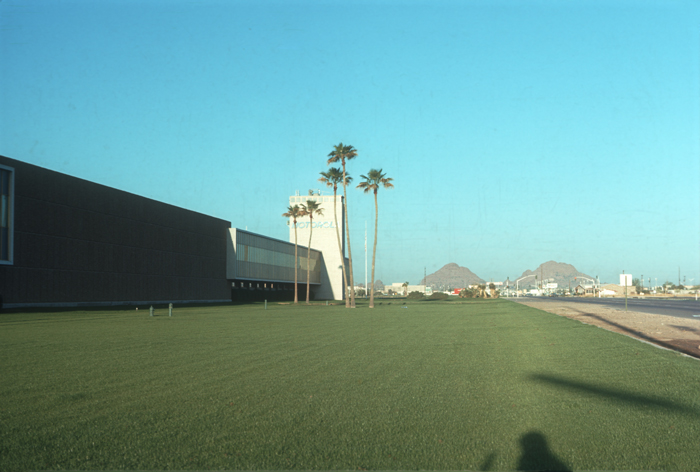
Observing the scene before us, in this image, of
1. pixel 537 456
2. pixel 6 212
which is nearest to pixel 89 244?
pixel 6 212

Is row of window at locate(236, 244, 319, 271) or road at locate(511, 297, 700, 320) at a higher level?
row of window at locate(236, 244, 319, 271)

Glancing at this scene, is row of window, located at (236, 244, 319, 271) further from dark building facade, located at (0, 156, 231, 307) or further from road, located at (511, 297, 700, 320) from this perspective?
road, located at (511, 297, 700, 320)

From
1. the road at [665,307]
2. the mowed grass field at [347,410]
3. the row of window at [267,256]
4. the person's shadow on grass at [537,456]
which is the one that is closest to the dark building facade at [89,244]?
the row of window at [267,256]

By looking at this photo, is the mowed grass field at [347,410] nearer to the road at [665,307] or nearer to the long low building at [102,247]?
the road at [665,307]

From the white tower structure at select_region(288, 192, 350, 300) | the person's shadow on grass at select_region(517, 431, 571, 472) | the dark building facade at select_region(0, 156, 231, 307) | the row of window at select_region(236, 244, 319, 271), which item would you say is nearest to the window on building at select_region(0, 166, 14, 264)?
the dark building facade at select_region(0, 156, 231, 307)

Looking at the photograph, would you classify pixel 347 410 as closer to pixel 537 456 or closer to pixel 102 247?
pixel 537 456

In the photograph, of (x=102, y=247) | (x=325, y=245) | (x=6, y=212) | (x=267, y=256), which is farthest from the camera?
(x=325, y=245)

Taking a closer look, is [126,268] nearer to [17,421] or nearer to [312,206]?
[312,206]

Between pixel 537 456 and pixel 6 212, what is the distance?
42072 millimetres

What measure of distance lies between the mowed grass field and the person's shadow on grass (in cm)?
2

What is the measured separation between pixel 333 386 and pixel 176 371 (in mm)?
3322

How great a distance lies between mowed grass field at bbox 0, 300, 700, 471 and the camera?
17.3 feet

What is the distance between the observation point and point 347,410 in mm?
7172

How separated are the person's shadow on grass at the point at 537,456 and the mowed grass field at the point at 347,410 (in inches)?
0.9
